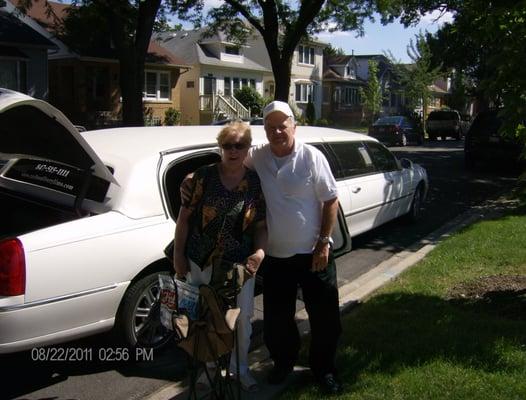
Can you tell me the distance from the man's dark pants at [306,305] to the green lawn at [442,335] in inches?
9.6

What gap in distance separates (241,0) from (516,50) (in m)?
19.2

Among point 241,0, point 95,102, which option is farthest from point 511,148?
point 95,102

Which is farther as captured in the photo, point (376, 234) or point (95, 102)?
point (95, 102)

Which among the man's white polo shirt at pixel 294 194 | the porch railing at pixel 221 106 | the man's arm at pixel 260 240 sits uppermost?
the porch railing at pixel 221 106

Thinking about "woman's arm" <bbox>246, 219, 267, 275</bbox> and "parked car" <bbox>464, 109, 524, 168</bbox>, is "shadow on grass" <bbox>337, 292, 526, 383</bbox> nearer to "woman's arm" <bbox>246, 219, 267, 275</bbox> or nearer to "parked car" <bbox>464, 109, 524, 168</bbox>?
"woman's arm" <bbox>246, 219, 267, 275</bbox>

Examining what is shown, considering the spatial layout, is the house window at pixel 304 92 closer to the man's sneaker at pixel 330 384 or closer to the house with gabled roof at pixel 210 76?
the house with gabled roof at pixel 210 76

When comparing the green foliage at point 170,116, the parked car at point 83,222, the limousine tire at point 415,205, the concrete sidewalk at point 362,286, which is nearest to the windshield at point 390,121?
the green foliage at point 170,116

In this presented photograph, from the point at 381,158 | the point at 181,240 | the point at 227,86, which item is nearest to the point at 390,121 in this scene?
the point at 227,86

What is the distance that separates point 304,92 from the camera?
48625mm

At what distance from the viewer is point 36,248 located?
137 inches

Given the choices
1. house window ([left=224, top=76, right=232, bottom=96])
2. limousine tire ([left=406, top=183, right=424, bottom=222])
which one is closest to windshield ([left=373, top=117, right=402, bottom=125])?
house window ([left=224, top=76, right=232, bottom=96])

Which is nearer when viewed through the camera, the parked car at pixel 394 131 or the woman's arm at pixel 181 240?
the woman's arm at pixel 181 240

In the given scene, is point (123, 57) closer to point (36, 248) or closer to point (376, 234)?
point (376, 234)

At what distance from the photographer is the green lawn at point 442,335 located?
11.4ft
